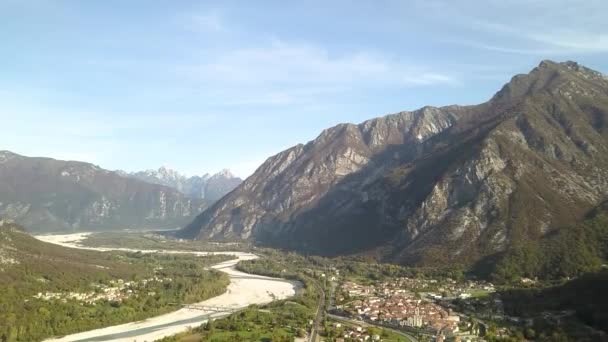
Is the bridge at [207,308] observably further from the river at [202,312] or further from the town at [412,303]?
the town at [412,303]

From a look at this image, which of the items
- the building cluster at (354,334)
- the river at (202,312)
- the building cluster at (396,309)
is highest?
the building cluster at (396,309)

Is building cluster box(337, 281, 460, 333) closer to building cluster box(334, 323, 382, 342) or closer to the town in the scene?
the town

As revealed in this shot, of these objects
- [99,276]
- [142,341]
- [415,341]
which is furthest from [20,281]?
[415,341]

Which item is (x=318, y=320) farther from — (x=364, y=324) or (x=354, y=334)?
(x=354, y=334)

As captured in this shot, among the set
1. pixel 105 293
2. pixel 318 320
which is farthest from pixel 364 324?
pixel 105 293

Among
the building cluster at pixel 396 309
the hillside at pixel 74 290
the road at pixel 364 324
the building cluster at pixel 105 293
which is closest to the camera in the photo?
the road at pixel 364 324

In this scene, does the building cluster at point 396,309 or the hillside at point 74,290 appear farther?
the building cluster at point 396,309

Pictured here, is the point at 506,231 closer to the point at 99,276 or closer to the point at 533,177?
the point at 533,177

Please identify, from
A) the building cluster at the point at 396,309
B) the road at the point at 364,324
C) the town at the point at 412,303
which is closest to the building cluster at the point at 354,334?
the road at the point at 364,324
